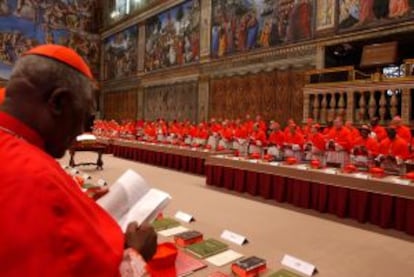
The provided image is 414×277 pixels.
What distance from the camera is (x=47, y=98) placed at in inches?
41.6

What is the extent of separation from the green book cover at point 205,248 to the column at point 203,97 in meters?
14.7

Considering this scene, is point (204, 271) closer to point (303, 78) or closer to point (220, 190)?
point (220, 190)

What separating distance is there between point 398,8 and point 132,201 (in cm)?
1150

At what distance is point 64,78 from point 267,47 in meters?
14.6

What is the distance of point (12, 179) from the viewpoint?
2.78 feet

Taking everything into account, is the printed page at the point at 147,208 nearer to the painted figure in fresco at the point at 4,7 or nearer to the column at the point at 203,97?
the column at the point at 203,97

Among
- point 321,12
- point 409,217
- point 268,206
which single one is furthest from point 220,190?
point 321,12

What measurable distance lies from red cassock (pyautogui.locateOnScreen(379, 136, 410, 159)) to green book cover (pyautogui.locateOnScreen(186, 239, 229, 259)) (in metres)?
3.97

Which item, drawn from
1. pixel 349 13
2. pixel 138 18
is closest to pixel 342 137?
pixel 349 13

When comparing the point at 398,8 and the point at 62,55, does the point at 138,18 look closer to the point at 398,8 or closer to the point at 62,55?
the point at 398,8

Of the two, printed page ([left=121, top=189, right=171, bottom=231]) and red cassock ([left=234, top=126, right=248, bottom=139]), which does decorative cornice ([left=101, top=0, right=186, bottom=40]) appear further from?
printed page ([left=121, top=189, right=171, bottom=231])

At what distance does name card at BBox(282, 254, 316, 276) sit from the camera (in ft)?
10.9

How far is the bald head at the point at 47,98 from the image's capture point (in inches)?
41.0

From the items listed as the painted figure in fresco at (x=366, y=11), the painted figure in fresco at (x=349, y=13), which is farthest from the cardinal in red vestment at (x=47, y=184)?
the painted figure in fresco at (x=349, y=13)
